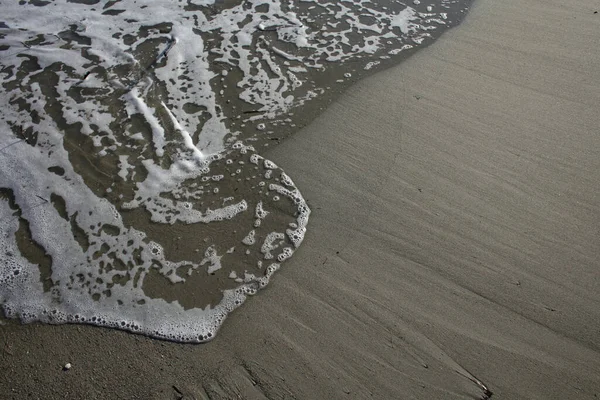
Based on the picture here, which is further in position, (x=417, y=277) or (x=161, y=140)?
(x=161, y=140)

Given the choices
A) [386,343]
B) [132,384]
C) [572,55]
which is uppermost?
[572,55]

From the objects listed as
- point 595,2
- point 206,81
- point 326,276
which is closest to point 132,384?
point 326,276

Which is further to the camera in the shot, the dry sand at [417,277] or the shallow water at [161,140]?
the shallow water at [161,140]

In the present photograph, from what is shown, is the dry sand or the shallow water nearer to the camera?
the dry sand

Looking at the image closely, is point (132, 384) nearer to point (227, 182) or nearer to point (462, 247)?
point (227, 182)

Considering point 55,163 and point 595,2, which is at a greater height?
point 595,2
